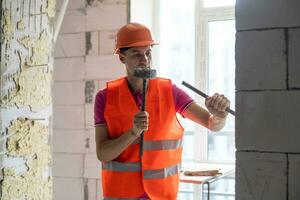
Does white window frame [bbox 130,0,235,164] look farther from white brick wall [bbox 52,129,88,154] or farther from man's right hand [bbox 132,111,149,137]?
man's right hand [bbox 132,111,149,137]

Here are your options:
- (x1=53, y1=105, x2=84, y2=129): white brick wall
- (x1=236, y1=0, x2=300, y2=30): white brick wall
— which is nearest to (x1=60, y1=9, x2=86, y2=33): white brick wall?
(x1=53, y1=105, x2=84, y2=129): white brick wall

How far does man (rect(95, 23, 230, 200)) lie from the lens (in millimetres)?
1703

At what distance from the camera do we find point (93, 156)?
11.0 ft

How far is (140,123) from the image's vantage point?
159 centimetres

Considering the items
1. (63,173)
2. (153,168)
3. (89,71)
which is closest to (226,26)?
(89,71)

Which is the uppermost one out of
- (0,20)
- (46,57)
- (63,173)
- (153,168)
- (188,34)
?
(188,34)

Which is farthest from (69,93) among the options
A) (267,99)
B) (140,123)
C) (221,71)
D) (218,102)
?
(267,99)

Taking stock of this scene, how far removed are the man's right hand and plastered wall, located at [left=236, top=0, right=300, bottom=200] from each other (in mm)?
433

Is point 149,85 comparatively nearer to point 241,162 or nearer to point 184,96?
point 184,96

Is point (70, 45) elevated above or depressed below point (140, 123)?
above

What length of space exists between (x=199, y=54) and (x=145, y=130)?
6.43ft

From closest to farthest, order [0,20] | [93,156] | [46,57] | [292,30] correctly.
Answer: [292,30]
[0,20]
[46,57]
[93,156]

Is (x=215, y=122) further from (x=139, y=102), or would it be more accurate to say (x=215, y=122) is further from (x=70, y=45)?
(x=70, y=45)

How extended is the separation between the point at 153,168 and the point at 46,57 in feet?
2.02
